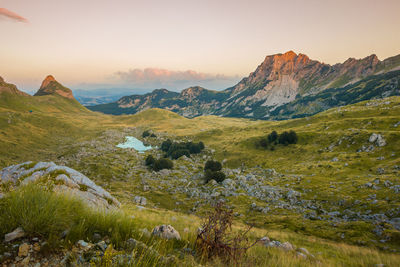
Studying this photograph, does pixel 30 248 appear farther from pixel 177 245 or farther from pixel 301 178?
pixel 301 178

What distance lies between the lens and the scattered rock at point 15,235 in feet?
11.9

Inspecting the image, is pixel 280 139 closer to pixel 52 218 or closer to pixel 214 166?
pixel 214 166

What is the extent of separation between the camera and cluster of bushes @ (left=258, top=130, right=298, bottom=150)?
79.9 m

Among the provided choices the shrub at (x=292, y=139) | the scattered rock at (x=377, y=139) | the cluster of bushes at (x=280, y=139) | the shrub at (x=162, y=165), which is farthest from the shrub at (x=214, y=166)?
the scattered rock at (x=377, y=139)

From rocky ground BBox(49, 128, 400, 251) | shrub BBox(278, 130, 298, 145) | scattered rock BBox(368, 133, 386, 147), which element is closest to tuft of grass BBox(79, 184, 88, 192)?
rocky ground BBox(49, 128, 400, 251)

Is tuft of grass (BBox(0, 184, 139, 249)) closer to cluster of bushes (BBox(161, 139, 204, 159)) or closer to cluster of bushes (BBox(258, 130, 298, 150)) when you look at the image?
cluster of bushes (BBox(258, 130, 298, 150))

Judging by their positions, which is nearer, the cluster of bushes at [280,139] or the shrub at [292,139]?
the shrub at [292,139]

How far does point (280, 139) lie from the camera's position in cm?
8306

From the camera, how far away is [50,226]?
13.4 feet

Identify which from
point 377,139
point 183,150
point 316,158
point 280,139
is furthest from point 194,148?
point 377,139

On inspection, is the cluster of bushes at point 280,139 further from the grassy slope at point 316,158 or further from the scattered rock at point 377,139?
the scattered rock at point 377,139

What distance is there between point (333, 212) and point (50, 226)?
116 ft

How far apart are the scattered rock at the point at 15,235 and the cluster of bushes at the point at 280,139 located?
85.6 m

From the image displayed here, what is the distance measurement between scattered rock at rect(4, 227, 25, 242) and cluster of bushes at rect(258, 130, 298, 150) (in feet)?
281
